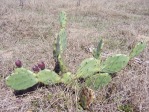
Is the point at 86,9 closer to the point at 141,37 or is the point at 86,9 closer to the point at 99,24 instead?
the point at 99,24

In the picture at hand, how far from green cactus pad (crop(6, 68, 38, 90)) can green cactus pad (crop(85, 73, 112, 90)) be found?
23.9 inches

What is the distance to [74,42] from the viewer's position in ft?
20.2

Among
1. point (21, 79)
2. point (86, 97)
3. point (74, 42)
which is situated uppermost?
point (21, 79)

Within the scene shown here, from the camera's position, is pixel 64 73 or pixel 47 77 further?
pixel 64 73

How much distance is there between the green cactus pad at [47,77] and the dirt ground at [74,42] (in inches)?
3.8

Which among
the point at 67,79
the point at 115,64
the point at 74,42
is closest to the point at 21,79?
the point at 67,79

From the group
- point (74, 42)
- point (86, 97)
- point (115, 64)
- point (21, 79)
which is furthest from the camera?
point (74, 42)

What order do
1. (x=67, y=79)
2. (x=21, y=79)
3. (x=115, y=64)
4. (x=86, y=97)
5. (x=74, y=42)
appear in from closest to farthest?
1. (x=86, y=97)
2. (x=21, y=79)
3. (x=67, y=79)
4. (x=115, y=64)
5. (x=74, y=42)

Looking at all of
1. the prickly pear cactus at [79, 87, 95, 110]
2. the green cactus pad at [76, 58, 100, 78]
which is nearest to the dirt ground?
the prickly pear cactus at [79, 87, 95, 110]

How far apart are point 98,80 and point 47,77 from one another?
582 millimetres

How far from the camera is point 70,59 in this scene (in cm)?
470

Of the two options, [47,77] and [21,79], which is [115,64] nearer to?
[47,77]

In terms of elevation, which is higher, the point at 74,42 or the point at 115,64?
the point at 115,64

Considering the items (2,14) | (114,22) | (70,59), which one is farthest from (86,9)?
(70,59)
